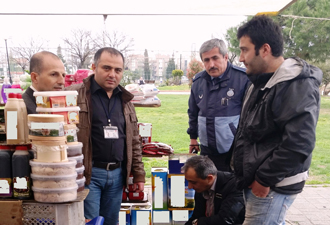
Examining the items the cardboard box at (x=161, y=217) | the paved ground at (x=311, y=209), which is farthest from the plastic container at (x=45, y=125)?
the paved ground at (x=311, y=209)

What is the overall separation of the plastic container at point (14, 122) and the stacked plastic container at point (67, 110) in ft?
0.31

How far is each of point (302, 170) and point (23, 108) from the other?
4.88ft

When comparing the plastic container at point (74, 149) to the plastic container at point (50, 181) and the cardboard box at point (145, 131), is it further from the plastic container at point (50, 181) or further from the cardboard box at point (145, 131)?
the cardboard box at point (145, 131)

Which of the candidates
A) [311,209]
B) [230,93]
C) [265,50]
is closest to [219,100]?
[230,93]

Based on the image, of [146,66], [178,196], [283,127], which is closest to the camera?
[283,127]

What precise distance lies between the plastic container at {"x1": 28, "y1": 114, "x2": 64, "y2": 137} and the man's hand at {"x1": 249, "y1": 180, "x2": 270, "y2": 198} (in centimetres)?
104

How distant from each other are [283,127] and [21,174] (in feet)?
4.24

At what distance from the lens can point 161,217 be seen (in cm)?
296

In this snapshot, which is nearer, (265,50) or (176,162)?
(265,50)

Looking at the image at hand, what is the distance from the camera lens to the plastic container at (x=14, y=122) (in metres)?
1.40

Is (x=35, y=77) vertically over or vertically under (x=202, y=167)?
over

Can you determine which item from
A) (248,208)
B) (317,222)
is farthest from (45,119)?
(317,222)

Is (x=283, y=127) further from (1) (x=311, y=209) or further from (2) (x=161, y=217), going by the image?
(1) (x=311, y=209)

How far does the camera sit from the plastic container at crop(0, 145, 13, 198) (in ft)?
4.40
